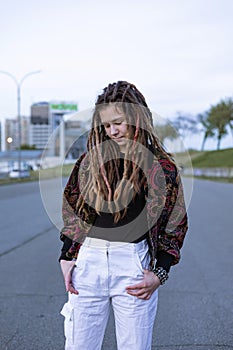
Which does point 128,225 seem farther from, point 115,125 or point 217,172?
point 217,172

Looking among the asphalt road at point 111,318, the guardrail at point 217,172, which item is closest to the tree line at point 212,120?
the guardrail at point 217,172

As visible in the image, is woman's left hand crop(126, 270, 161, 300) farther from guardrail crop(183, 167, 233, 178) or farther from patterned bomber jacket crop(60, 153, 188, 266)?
guardrail crop(183, 167, 233, 178)

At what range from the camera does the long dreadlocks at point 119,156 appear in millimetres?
2193

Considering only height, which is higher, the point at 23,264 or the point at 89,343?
the point at 89,343

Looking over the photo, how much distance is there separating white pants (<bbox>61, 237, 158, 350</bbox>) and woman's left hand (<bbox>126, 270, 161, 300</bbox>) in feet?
0.08

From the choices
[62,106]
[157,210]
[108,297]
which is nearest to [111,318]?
[108,297]

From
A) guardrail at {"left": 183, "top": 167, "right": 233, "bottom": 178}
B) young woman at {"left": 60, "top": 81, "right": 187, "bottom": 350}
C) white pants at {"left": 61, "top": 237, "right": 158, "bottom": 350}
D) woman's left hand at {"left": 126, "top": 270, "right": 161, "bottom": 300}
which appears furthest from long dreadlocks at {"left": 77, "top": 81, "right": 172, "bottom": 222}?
guardrail at {"left": 183, "top": 167, "right": 233, "bottom": 178}

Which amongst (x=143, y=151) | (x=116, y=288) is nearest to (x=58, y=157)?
(x=143, y=151)

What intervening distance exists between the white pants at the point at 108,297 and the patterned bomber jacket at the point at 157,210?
0.06 metres

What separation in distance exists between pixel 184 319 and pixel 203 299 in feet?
2.52

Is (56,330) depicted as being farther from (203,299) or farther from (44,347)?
(203,299)

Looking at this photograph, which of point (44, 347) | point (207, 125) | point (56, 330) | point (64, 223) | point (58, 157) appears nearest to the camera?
point (64, 223)

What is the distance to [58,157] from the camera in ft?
9.04

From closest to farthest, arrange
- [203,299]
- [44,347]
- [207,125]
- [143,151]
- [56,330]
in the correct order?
[143,151] < [44,347] < [56,330] < [203,299] < [207,125]
